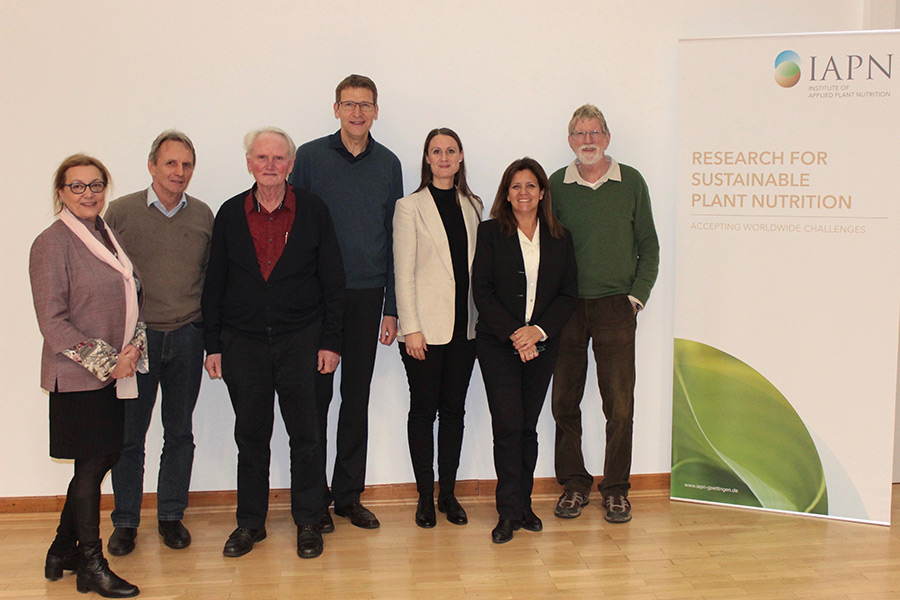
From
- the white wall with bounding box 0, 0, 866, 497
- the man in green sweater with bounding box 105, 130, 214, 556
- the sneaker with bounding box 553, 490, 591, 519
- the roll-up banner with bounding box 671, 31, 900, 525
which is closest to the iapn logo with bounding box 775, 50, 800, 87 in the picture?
the roll-up banner with bounding box 671, 31, 900, 525

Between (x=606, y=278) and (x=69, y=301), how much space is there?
2222 mm

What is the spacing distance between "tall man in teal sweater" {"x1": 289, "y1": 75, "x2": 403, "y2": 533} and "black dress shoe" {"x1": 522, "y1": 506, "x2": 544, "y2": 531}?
0.69 m

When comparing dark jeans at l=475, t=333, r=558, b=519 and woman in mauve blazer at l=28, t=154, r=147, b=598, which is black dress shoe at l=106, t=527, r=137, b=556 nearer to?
woman in mauve blazer at l=28, t=154, r=147, b=598

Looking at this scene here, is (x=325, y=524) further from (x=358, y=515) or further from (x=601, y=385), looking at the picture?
(x=601, y=385)

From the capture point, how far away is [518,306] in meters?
3.16

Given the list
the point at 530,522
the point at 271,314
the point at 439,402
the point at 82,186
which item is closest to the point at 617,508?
the point at 530,522

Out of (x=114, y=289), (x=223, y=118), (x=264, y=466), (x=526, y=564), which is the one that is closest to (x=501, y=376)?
(x=526, y=564)

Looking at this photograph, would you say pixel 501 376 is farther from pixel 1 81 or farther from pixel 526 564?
pixel 1 81

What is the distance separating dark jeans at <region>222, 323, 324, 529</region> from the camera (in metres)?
3.03

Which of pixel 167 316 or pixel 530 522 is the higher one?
pixel 167 316

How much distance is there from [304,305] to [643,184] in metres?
1.68

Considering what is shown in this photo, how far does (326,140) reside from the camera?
337 centimetres

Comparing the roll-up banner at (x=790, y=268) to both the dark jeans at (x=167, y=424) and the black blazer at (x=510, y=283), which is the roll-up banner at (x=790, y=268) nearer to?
the black blazer at (x=510, y=283)

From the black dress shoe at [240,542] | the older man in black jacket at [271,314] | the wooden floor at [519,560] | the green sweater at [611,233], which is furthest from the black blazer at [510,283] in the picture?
the black dress shoe at [240,542]
